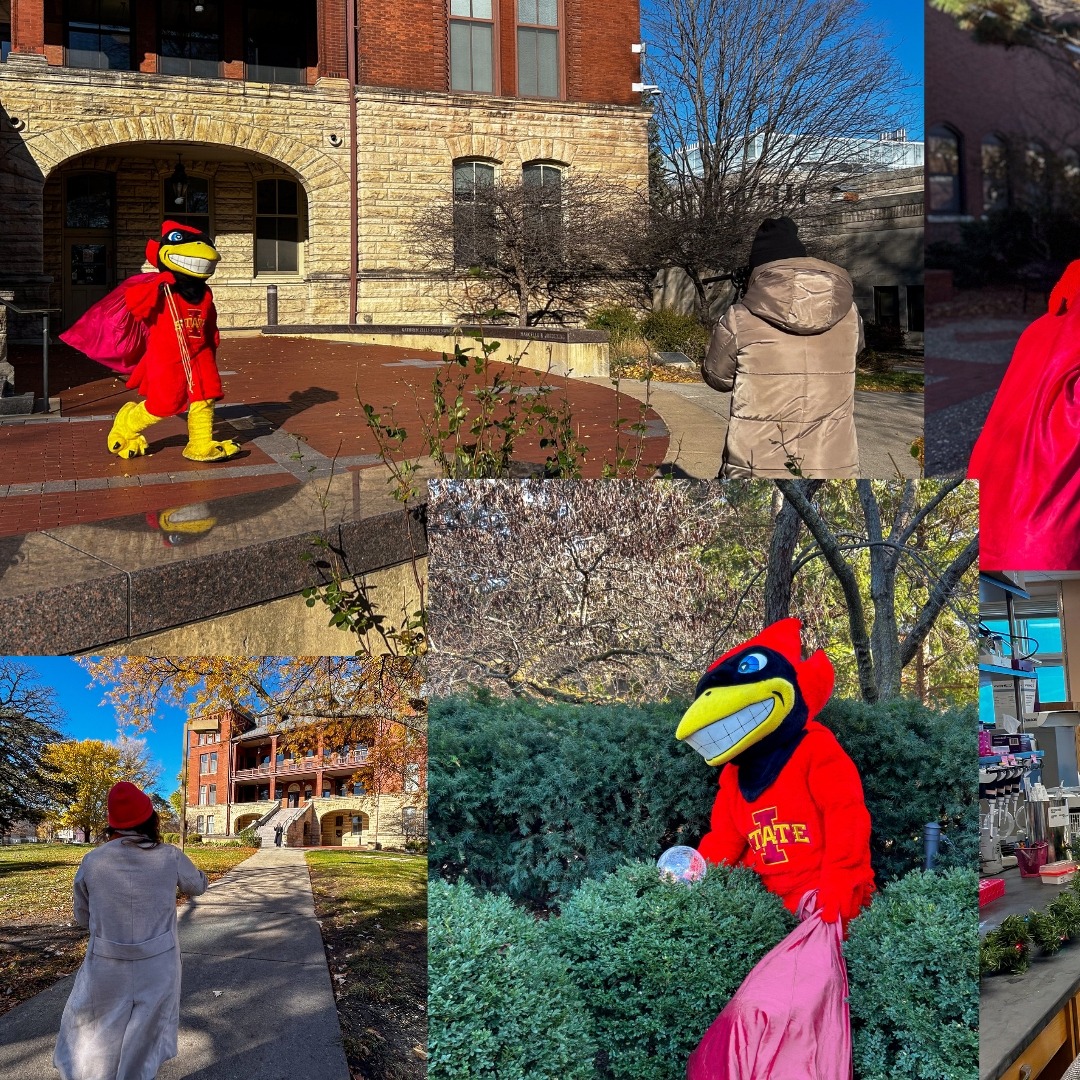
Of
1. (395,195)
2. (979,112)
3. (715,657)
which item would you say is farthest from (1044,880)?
(979,112)

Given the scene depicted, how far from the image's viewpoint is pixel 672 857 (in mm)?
3559

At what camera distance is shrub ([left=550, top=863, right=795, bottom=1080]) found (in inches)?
138

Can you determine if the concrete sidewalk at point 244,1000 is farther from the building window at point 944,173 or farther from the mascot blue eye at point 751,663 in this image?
the building window at point 944,173

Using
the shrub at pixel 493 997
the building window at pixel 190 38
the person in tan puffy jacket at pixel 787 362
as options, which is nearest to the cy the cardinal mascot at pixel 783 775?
the shrub at pixel 493 997

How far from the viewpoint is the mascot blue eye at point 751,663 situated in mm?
3471

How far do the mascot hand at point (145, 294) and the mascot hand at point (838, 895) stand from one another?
3.28 metres

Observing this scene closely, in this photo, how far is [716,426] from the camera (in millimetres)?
5980

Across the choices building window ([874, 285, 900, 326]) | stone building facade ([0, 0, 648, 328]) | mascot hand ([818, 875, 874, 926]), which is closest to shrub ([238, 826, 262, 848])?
mascot hand ([818, 875, 874, 926])

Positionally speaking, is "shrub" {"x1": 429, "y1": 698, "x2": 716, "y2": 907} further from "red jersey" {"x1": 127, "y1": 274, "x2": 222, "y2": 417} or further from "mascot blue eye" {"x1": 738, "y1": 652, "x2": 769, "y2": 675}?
"red jersey" {"x1": 127, "y1": 274, "x2": 222, "y2": 417}

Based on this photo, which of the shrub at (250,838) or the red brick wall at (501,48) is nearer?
the shrub at (250,838)

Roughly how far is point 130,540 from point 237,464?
1.26 m

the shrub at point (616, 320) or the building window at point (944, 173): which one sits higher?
the building window at point (944, 173)

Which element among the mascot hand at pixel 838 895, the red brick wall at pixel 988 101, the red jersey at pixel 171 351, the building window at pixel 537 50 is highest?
the red brick wall at pixel 988 101

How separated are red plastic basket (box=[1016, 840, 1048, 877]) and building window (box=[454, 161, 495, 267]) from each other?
3.60 meters
